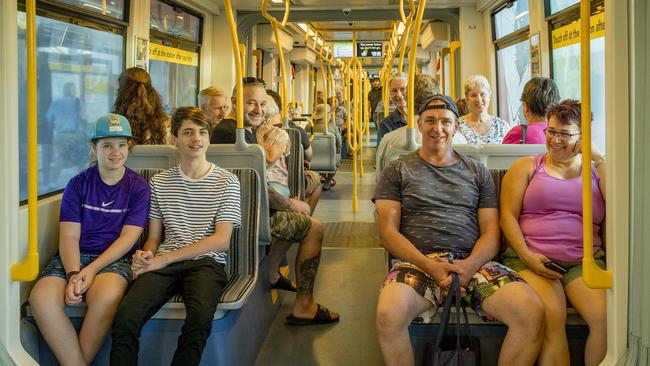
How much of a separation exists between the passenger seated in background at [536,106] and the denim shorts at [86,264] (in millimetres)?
2115

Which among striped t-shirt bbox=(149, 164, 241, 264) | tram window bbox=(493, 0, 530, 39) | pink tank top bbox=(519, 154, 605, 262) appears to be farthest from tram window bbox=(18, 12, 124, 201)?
tram window bbox=(493, 0, 530, 39)

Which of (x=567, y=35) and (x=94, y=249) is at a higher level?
(x=567, y=35)

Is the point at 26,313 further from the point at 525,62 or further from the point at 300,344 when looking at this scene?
the point at 525,62

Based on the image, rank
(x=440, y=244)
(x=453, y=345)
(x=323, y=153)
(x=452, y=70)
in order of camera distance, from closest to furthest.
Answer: (x=453, y=345), (x=440, y=244), (x=452, y=70), (x=323, y=153)

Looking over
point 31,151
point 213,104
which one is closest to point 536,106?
point 213,104

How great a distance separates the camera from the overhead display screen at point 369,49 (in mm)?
11805

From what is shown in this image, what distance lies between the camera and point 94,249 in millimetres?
2412

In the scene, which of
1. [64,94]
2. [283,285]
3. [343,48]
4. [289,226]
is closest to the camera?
[289,226]

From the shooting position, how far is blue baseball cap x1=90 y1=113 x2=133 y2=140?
2.41m

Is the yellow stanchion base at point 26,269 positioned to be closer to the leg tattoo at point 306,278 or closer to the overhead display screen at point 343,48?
the leg tattoo at point 306,278

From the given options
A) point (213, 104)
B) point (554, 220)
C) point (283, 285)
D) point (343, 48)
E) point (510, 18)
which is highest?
point (343, 48)

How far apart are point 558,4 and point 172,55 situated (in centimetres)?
418

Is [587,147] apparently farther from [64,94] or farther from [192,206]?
[64,94]

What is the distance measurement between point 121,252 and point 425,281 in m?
1.19
